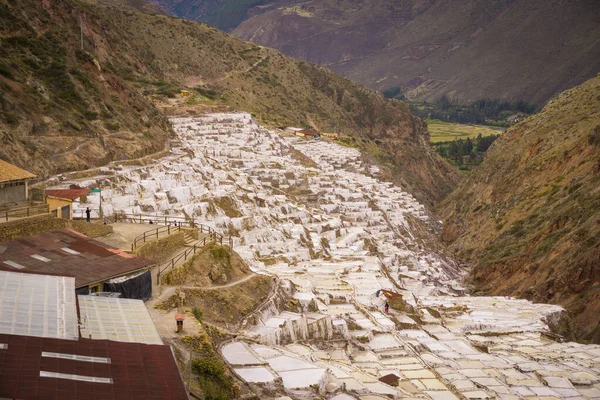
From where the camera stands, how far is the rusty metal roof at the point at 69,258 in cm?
2348

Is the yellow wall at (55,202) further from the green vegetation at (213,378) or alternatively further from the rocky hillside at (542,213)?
the rocky hillside at (542,213)

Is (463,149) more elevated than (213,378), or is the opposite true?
(463,149)

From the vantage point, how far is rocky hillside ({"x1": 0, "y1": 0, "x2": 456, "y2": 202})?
4659 cm

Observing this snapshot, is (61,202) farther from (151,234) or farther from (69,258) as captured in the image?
(69,258)

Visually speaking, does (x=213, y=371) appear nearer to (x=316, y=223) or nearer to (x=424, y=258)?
(x=316, y=223)

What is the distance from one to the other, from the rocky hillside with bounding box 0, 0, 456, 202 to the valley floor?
13.1 feet

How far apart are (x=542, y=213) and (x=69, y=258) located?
167 ft

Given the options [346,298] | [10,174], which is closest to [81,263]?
[10,174]

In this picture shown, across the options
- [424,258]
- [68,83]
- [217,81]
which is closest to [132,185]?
[68,83]

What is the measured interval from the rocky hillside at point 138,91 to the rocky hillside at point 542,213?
1696 cm

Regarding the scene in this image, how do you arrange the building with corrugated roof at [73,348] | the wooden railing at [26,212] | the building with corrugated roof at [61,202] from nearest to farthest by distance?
the building with corrugated roof at [73,348] → the wooden railing at [26,212] → the building with corrugated roof at [61,202]

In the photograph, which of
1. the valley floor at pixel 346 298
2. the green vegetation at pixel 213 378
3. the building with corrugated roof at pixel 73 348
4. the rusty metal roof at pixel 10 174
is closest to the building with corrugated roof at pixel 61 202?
the rusty metal roof at pixel 10 174

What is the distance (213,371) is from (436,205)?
84.6 meters

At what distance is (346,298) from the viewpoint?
3662 cm
